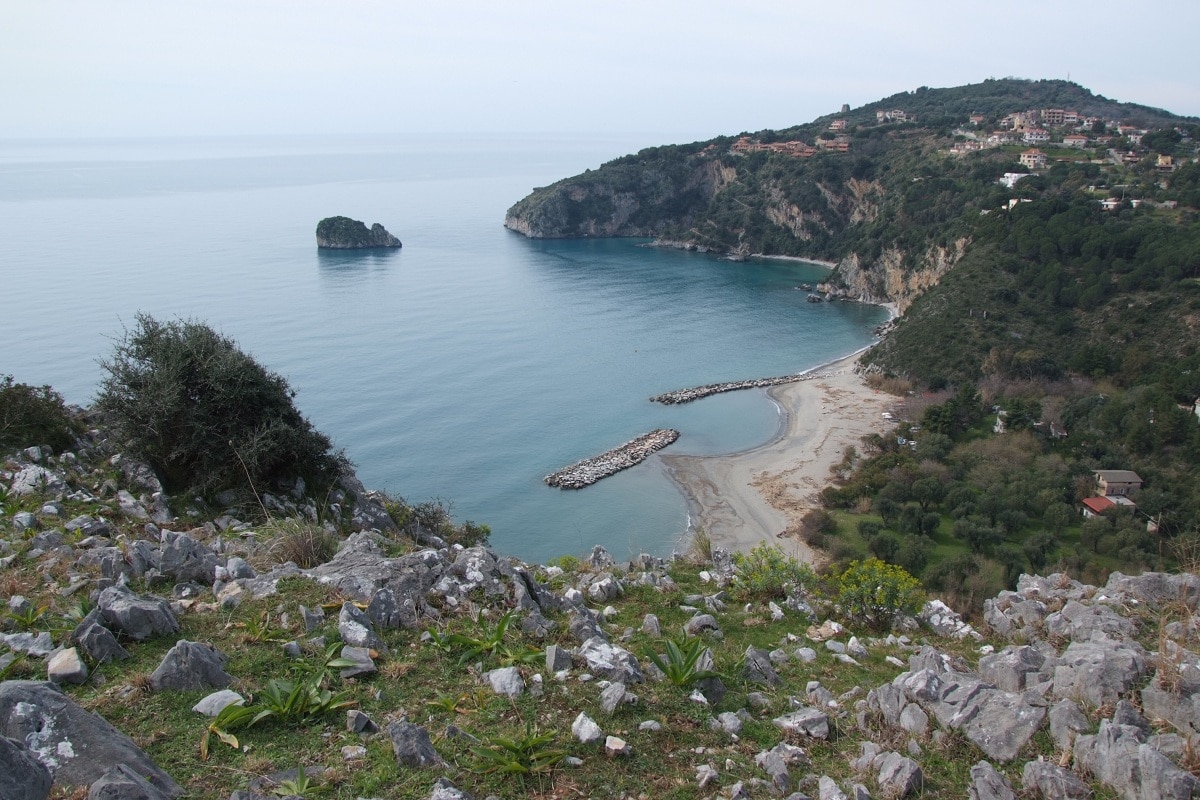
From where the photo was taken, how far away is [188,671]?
633cm

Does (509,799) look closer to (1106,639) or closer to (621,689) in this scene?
(621,689)

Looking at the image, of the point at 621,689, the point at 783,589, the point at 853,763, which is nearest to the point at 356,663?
the point at 621,689

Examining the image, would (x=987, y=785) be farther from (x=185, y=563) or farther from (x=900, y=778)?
(x=185, y=563)

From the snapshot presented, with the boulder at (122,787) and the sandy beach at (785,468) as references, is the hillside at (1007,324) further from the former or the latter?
the boulder at (122,787)

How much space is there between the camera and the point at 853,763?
6398 mm

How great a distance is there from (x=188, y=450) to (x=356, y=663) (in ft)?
29.5

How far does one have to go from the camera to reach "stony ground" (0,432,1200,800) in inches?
218

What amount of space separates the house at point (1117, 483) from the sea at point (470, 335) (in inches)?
759

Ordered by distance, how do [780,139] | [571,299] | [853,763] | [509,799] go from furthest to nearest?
[780,139], [571,299], [853,763], [509,799]

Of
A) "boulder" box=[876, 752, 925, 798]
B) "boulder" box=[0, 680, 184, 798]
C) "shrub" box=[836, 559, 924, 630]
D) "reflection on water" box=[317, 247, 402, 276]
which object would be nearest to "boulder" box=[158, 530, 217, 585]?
"boulder" box=[0, 680, 184, 798]

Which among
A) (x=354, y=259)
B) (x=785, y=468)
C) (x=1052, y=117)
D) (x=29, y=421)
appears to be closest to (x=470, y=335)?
(x=785, y=468)

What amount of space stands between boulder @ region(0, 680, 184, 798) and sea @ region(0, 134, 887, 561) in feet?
55.9

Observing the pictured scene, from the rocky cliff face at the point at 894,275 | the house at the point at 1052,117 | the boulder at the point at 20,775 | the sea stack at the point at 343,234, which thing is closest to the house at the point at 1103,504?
the boulder at the point at 20,775

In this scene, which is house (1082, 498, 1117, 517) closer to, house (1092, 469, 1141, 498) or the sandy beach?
house (1092, 469, 1141, 498)
